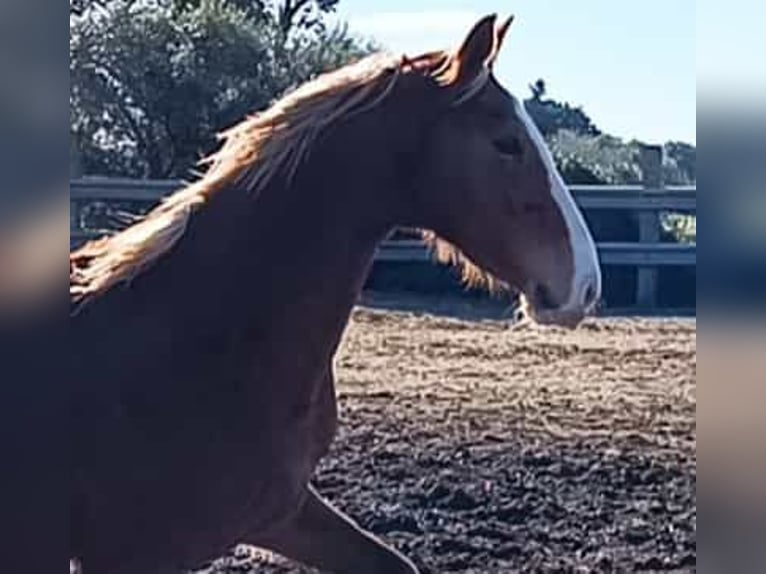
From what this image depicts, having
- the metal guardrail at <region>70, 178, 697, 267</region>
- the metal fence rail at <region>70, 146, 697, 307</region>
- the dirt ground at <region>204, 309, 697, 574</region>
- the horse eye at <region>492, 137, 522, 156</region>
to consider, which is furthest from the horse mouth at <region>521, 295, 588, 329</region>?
the metal guardrail at <region>70, 178, 697, 267</region>

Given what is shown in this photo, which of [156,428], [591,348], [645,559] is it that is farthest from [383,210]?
[591,348]

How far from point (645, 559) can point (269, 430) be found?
1612 millimetres

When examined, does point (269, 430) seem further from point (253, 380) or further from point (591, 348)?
point (591, 348)

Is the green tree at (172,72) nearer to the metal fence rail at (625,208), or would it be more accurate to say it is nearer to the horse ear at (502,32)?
the metal fence rail at (625,208)

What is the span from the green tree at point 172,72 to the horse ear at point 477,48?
368 inches

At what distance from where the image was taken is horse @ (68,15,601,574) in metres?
2.24

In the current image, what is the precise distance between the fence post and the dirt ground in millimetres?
2539

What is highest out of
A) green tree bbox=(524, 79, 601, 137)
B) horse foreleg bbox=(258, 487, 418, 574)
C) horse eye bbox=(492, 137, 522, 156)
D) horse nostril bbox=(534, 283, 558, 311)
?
→ green tree bbox=(524, 79, 601, 137)

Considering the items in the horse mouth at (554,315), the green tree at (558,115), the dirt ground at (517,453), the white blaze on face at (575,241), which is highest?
the green tree at (558,115)

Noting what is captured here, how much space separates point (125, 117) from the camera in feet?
41.2

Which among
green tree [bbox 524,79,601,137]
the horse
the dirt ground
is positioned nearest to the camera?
the horse

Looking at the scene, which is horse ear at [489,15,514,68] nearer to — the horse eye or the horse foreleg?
the horse eye

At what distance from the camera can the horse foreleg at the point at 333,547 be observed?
2.57 meters

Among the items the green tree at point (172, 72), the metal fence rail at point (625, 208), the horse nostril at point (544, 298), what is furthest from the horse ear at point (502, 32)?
the green tree at point (172, 72)
